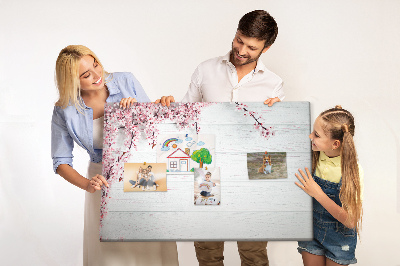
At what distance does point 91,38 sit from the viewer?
3250 mm

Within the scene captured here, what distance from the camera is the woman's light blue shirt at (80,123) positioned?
7.07 feet

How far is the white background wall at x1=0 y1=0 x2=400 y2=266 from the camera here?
10.4 feet

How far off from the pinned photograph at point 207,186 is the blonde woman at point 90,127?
14.4 inches

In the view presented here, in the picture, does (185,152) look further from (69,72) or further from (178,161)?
(69,72)

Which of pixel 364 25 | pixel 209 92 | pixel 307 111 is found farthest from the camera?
pixel 364 25

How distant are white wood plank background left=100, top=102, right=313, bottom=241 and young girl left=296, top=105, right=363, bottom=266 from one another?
60 mm

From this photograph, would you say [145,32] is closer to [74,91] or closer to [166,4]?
[166,4]

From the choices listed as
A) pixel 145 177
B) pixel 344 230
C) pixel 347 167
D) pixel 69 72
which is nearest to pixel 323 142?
pixel 347 167

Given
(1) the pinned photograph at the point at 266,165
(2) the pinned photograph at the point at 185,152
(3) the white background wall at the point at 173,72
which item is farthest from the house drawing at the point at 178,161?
(3) the white background wall at the point at 173,72

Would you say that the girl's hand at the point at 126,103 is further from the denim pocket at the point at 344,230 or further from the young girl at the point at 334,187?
the denim pocket at the point at 344,230

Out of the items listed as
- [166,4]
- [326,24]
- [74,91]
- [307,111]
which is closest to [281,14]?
[326,24]

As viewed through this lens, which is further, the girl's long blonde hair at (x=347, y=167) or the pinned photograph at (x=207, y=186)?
the pinned photograph at (x=207, y=186)

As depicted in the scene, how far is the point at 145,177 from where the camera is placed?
2.06m

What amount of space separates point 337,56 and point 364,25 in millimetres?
252
